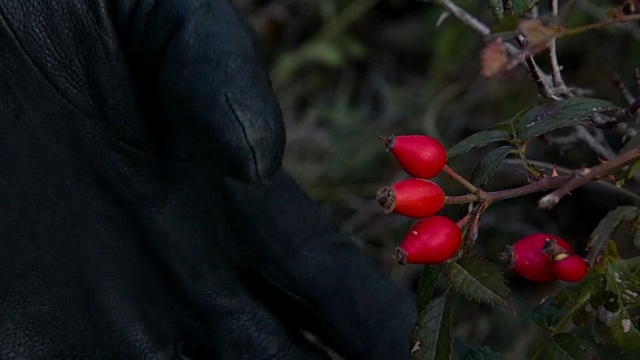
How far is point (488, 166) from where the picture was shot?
1.00 meters

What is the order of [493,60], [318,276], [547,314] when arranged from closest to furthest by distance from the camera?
[493,60] → [547,314] → [318,276]

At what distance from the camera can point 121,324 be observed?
1489 millimetres

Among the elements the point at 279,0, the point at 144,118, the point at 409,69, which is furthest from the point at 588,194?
the point at 144,118

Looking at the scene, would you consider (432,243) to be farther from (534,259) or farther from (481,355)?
(481,355)

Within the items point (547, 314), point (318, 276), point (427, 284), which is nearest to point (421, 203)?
A: point (427, 284)

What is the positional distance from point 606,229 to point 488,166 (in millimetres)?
135

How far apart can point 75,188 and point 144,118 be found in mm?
173

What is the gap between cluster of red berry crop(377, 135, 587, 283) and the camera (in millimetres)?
908

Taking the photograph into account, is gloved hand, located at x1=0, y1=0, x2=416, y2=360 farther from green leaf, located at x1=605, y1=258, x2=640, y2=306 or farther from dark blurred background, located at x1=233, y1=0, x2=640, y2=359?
dark blurred background, located at x1=233, y1=0, x2=640, y2=359

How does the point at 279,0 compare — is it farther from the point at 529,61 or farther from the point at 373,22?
the point at 529,61

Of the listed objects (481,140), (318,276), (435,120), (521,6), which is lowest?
(435,120)

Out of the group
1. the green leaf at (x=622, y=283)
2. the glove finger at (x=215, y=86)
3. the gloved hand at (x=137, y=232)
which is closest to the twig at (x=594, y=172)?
the green leaf at (x=622, y=283)

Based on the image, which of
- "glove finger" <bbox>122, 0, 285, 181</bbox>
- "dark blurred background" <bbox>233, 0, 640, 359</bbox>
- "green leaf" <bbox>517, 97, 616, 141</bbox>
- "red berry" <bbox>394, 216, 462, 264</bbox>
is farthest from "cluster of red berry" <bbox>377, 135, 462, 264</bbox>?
"dark blurred background" <bbox>233, 0, 640, 359</bbox>

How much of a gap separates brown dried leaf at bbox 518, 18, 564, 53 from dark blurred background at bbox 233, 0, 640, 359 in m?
1.45
